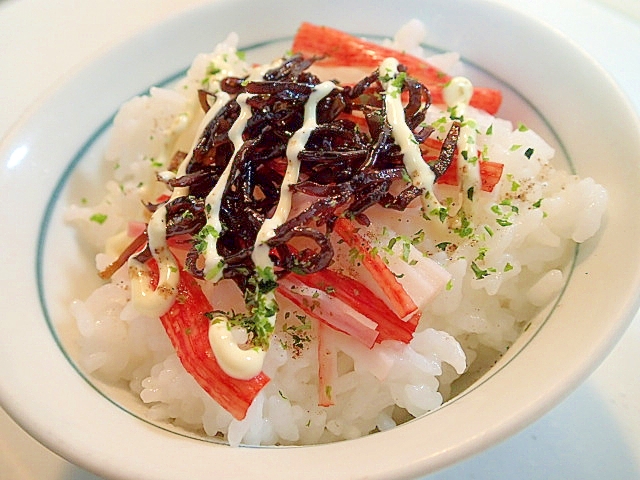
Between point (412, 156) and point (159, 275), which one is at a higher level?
point (412, 156)

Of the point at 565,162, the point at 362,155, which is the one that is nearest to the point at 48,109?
the point at 362,155

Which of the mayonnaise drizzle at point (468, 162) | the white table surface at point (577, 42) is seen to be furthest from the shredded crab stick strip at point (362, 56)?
the white table surface at point (577, 42)

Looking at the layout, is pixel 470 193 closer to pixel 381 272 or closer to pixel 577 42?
pixel 381 272

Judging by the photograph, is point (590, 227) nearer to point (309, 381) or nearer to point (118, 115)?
point (309, 381)

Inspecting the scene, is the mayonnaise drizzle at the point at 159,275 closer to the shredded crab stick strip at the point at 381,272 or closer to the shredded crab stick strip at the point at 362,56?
the shredded crab stick strip at the point at 381,272

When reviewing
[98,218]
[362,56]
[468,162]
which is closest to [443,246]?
[468,162]

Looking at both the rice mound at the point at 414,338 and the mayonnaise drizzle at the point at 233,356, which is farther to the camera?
the rice mound at the point at 414,338
